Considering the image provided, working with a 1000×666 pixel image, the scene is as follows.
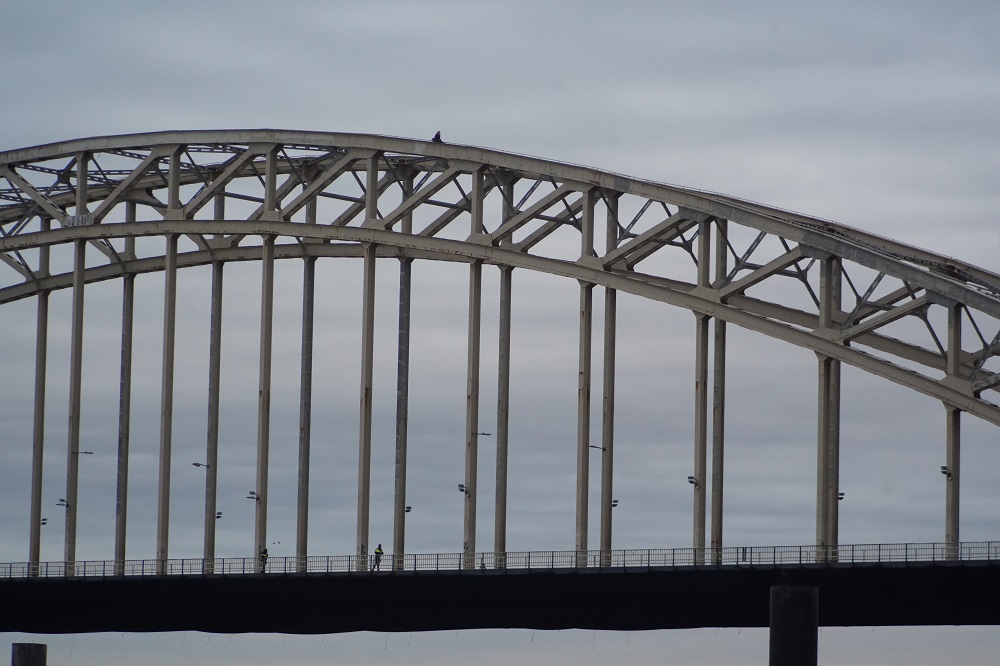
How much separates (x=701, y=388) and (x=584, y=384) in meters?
4.30

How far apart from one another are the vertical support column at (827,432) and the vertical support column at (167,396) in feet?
82.1

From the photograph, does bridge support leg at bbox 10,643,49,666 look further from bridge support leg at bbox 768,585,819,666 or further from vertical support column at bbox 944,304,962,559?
vertical support column at bbox 944,304,962,559

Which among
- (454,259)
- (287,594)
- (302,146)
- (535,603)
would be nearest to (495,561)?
(535,603)

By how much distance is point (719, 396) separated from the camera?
68375mm

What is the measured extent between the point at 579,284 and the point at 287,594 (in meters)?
14.3

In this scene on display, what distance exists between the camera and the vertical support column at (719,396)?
67.2 metres

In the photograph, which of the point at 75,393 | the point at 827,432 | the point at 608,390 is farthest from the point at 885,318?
the point at 75,393

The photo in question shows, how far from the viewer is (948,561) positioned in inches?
2341

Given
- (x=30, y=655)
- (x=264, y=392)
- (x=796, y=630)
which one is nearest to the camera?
(x=796, y=630)

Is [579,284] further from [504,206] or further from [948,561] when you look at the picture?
[948,561]

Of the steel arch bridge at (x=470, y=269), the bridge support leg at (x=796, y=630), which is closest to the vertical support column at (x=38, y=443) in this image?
the steel arch bridge at (x=470, y=269)

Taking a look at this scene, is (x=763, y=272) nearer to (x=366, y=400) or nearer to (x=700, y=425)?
(x=700, y=425)

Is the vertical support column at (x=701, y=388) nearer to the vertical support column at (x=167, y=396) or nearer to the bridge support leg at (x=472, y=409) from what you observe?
the bridge support leg at (x=472, y=409)

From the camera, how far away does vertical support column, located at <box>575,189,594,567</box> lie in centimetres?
6975
